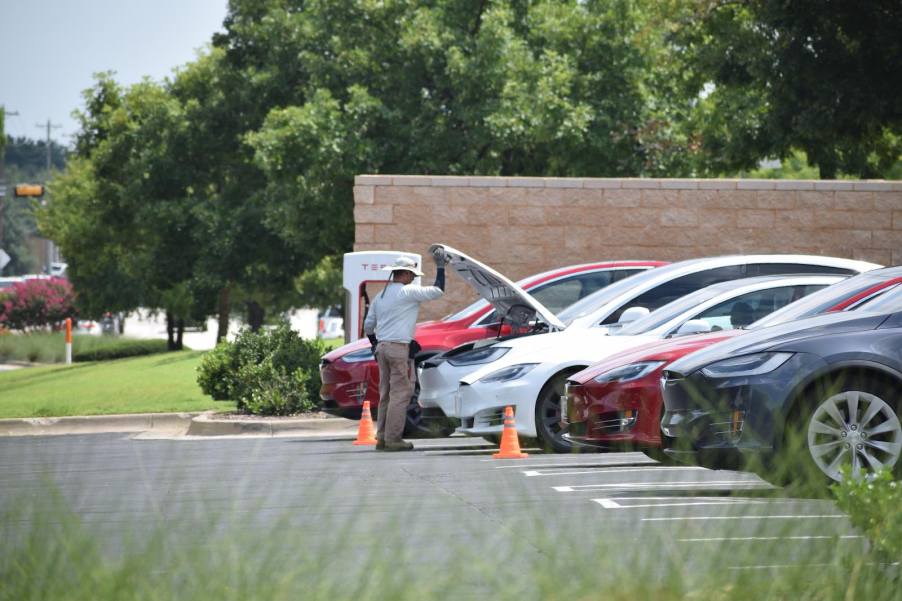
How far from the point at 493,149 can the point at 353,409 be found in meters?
16.5

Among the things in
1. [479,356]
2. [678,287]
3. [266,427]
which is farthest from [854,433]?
[266,427]

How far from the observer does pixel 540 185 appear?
2145cm

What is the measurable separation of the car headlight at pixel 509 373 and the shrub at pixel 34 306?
47344 millimetres

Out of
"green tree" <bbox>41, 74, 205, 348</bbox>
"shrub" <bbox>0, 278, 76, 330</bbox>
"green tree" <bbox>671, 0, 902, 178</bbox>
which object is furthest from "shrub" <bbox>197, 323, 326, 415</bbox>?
"shrub" <bbox>0, 278, 76, 330</bbox>

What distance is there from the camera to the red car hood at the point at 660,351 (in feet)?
35.4

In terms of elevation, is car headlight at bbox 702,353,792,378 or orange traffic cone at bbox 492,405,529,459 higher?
car headlight at bbox 702,353,792,378

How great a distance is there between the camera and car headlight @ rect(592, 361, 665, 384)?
1083 cm

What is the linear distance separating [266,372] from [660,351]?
8.24 meters

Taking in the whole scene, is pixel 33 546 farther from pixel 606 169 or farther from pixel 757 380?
pixel 606 169

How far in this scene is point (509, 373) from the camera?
13.0 meters

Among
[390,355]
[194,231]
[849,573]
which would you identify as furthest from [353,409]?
[194,231]

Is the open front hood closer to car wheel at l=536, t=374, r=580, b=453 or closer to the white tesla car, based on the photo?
the white tesla car

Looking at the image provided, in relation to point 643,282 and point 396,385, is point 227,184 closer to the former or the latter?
point 643,282

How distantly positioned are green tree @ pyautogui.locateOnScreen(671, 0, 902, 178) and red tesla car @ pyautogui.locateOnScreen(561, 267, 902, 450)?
10.9 m
